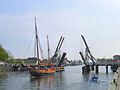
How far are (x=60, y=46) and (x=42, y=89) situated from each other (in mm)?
119648

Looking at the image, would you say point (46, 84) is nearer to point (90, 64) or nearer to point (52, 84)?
point (52, 84)

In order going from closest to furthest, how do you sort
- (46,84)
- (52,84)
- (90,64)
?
1. (46,84)
2. (52,84)
3. (90,64)

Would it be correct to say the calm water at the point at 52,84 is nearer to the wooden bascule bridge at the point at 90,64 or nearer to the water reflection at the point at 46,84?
the water reflection at the point at 46,84

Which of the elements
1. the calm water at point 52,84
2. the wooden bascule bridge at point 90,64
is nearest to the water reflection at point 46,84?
the calm water at point 52,84

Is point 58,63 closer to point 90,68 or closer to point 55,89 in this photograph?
point 90,68

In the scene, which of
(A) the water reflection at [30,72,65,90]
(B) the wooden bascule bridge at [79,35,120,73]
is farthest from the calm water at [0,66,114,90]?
(B) the wooden bascule bridge at [79,35,120,73]

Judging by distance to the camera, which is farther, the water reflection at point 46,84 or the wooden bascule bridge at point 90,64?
the wooden bascule bridge at point 90,64

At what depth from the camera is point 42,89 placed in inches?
2511

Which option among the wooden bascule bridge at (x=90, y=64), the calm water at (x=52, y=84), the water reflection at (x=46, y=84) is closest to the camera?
the calm water at (x=52, y=84)

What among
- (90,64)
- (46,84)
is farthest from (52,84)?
(90,64)

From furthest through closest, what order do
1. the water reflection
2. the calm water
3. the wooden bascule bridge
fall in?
the wooden bascule bridge
the water reflection
the calm water

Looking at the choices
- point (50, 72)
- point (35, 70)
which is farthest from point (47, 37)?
point (35, 70)

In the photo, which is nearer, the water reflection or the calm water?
the calm water

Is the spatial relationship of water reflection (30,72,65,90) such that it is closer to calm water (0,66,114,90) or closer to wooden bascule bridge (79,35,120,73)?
calm water (0,66,114,90)
